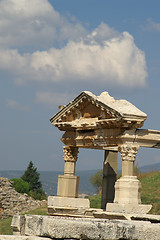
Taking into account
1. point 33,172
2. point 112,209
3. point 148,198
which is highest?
point 33,172

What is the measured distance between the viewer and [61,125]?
17094mm

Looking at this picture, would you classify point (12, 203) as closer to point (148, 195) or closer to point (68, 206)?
point (148, 195)

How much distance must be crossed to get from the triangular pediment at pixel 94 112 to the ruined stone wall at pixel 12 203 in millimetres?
16290

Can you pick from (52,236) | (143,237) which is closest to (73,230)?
(52,236)

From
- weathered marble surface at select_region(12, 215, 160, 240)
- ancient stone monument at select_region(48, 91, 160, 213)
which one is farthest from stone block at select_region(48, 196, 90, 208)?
weathered marble surface at select_region(12, 215, 160, 240)

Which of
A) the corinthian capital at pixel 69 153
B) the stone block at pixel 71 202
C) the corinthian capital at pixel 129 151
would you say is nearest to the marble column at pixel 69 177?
the corinthian capital at pixel 69 153

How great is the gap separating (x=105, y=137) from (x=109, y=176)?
427 cm

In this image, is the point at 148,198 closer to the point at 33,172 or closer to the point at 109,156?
the point at 109,156

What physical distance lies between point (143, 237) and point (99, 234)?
0.65 m

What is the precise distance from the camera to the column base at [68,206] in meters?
16.7

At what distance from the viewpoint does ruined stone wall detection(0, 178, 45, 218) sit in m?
32.3

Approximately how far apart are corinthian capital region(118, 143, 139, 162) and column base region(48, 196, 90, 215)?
3.10 meters

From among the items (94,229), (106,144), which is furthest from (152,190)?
(94,229)

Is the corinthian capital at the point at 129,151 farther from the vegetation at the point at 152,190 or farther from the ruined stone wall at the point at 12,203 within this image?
the ruined stone wall at the point at 12,203
